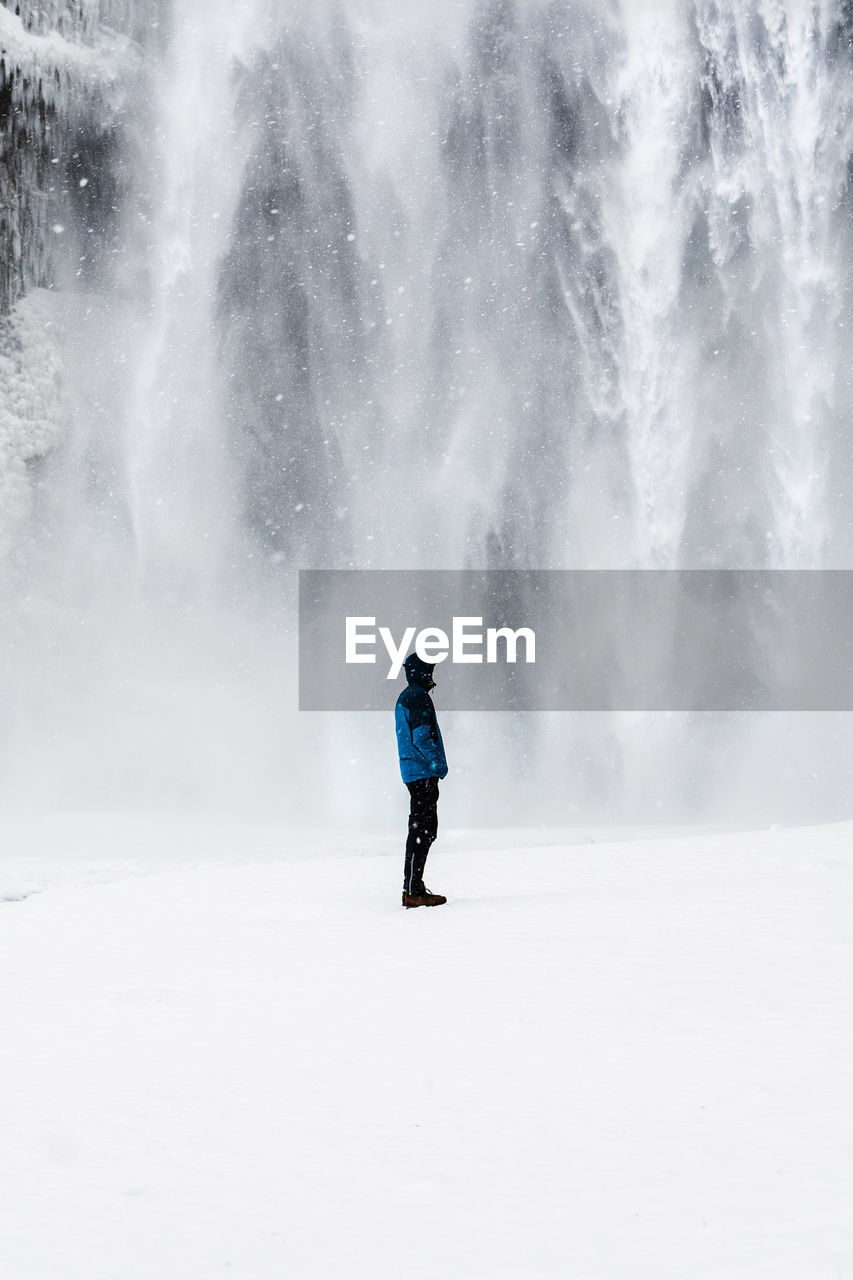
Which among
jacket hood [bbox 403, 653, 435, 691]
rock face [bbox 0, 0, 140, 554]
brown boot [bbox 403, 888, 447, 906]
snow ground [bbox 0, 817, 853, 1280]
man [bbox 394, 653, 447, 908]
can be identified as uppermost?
rock face [bbox 0, 0, 140, 554]

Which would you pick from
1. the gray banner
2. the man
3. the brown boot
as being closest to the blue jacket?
the man

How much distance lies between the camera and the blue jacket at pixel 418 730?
7.01 meters

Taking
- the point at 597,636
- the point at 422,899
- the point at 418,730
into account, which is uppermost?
the point at 418,730

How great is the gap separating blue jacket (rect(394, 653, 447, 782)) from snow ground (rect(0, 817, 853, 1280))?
33.0 inches

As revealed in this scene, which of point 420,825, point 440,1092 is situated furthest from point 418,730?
point 440,1092

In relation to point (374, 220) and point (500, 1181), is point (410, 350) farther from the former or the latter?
point (500, 1181)

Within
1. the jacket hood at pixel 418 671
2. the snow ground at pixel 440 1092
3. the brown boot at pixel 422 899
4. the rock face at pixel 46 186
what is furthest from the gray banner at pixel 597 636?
the snow ground at pixel 440 1092

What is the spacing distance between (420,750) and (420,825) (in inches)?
17.2

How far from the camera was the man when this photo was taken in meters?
7.00

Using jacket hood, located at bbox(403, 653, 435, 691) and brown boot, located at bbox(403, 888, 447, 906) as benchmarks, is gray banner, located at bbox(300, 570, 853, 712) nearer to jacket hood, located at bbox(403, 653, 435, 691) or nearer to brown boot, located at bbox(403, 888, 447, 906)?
brown boot, located at bbox(403, 888, 447, 906)

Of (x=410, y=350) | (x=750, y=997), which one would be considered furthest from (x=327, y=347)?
(x=750, y=997)

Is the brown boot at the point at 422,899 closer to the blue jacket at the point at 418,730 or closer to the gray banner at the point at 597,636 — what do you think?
the blue jacket at the point at 418,730

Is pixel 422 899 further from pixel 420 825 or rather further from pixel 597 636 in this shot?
pixel 597 636

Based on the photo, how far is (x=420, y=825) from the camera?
702cm
